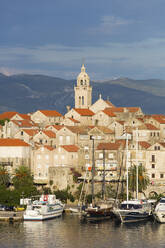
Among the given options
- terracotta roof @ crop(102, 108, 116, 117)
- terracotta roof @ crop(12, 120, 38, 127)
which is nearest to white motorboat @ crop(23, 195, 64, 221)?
terracotta roof @ crop(102, 108, 116, 117)

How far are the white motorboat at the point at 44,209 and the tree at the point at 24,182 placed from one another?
8.44 m

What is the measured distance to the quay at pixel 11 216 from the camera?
295 ft

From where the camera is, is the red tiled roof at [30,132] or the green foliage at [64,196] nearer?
the green foliage at [64,196]

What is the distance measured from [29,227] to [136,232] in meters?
13.4

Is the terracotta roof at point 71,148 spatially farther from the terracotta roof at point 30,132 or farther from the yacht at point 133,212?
the yacht at point 133,212

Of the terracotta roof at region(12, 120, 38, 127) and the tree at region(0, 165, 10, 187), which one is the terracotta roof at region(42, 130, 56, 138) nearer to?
the terracotta roof at region(12, 120, 38, 127)

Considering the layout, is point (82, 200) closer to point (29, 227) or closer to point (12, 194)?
point (12, 194)

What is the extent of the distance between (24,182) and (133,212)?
2401 centimetres

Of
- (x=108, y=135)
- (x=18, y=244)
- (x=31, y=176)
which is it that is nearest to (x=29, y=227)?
(x=18, y=244)

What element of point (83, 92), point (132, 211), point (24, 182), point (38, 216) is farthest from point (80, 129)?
point (132, 211)

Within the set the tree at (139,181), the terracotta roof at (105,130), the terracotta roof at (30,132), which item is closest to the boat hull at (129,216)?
the tree at (139,181)

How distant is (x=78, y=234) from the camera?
81.2 meters

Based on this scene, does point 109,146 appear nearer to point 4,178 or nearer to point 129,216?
point 4,178

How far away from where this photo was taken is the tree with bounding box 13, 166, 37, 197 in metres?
104
